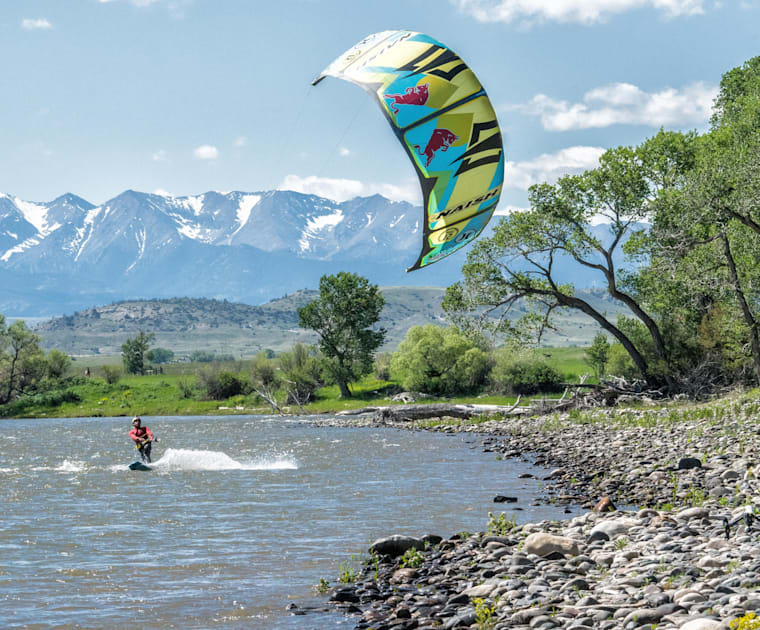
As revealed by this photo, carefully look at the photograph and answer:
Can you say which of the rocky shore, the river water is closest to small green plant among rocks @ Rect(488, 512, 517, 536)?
the rocky shore

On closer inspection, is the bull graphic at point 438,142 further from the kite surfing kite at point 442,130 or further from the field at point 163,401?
the field at point 163,401

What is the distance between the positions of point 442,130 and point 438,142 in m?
0.20

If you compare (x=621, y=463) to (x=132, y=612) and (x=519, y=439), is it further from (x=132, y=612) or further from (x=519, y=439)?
(x=132, y=612)

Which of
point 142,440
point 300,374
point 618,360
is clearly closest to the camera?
point 142,440

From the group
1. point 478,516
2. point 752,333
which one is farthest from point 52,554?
point 752,333

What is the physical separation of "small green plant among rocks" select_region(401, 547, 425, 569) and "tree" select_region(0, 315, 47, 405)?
9649 centimetres

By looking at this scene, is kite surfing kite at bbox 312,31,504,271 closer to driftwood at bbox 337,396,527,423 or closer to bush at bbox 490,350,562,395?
driftwood at bbox 337,396,527,423

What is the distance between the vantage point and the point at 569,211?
4191 centimetres

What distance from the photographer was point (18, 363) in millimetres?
101500

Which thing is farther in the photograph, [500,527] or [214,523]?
[214,523]

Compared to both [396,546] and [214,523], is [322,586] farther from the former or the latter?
[214,523]

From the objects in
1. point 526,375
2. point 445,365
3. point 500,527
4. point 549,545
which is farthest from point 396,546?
point 445,365

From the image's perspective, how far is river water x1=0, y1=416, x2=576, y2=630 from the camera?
12.3 m

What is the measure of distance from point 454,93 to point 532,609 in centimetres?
758
